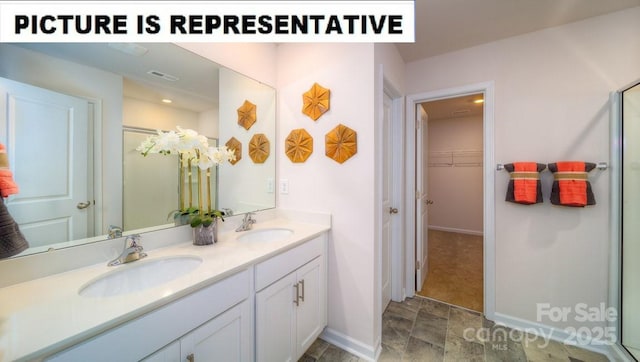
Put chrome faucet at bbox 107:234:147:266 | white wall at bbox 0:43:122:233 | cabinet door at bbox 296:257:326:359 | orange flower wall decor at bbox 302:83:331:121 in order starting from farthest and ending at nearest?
orange flower wall decor at bbox 302:83:331:121 → cabinet door at bbox 296:257:326:359 → chrome faucet at bbox 107:234:147:266 → white wall at bbox 0:43:122:233

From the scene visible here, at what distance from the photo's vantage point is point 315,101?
1.67m

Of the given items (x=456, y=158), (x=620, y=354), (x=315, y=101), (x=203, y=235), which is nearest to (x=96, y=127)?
(x=203, y=235)

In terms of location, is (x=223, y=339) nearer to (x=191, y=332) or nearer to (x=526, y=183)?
(x=191, y=332)

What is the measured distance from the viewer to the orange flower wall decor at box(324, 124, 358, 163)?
1.53 metres

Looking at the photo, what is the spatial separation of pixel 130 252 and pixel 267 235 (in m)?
0.79

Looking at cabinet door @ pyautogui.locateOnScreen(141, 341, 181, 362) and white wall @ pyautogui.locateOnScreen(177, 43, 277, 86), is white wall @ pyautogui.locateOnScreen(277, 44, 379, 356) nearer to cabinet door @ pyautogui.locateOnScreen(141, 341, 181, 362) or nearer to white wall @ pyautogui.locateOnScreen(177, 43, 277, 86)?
white wall @ pyautogui.locateOnScreen(177, 43, 277, 86)

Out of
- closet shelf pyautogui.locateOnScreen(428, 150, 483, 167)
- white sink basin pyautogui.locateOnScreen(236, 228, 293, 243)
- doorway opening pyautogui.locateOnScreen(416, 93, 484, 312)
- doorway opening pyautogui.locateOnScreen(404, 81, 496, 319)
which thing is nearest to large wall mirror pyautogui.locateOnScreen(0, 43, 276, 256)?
white sink basin pyautogui.locateOnScreen(236, 228, 293, 243)

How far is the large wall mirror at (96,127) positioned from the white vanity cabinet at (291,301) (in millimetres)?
661

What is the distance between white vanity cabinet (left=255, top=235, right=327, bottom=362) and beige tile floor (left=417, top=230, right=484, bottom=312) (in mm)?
1363

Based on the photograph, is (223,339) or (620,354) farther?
(620,354)

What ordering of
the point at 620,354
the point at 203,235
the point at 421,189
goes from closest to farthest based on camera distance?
1. the point at 203,235
2. the point at 620,354
3. the point at 421,189

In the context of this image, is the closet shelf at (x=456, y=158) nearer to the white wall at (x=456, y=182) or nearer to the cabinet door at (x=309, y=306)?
the white wall at (x=456, y=182)

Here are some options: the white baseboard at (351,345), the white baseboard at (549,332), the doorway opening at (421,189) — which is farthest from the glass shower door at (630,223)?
the white baseboard at (351,345)

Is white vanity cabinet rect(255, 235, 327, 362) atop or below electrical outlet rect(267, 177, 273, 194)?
below
